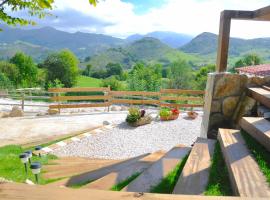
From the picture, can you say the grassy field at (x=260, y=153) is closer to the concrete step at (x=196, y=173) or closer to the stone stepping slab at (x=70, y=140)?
the concrete step at (x=196, y=173)

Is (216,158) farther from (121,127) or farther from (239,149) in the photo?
(121,127)

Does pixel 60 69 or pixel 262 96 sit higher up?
pixel 262 96

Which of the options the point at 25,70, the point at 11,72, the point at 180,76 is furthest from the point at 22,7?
the point at 180,76

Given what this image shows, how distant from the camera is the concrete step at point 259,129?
7.12ft

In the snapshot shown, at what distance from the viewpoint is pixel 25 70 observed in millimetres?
42531

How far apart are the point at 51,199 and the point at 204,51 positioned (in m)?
171

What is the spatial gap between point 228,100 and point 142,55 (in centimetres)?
13648

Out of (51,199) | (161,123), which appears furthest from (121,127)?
(51,199)

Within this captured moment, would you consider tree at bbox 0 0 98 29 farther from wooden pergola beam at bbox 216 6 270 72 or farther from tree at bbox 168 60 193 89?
tree at bbox 168 60 193 89

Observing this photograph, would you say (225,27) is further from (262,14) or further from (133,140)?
(133,140)

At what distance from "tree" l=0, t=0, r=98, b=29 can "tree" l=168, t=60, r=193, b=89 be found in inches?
1529

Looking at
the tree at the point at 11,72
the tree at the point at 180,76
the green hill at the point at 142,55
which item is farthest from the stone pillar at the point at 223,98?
the green hill at the point at 142,55

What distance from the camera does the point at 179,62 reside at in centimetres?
5178

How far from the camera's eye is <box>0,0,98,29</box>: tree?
65.3 inches
